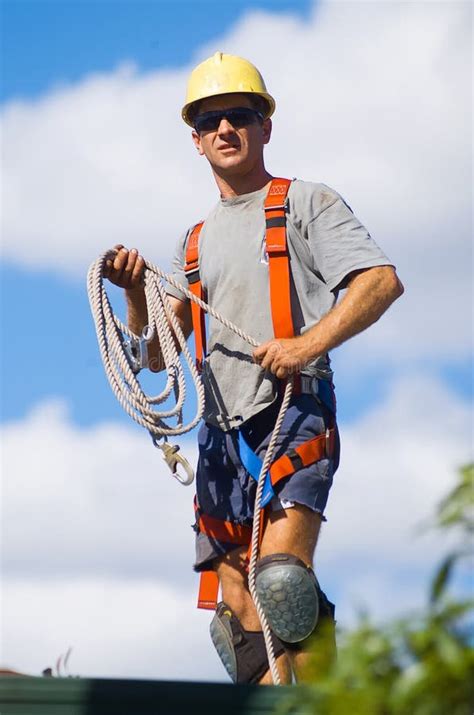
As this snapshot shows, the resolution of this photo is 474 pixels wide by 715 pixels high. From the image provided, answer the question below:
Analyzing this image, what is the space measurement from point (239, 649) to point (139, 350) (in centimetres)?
135

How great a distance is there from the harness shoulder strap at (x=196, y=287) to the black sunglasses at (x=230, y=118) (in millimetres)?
431

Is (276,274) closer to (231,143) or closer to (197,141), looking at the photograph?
(231,143)

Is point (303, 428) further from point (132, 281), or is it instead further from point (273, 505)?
point (132, 281)

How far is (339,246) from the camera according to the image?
16.9 ft

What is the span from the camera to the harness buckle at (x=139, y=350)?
5625mm

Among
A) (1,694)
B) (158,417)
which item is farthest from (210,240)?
(1,694)

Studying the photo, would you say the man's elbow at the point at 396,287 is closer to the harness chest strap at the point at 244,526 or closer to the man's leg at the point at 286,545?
the harness chest strap at the point at 244,526

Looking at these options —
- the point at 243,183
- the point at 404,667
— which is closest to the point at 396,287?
the point at 243,183

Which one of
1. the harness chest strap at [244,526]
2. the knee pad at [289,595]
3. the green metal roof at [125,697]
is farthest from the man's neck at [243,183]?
the green metal roof at [125,697]

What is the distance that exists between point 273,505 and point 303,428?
32 cm

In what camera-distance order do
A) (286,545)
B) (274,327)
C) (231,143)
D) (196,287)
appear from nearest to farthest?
(286,545)
(274,327)
(231,143)
(196,287)

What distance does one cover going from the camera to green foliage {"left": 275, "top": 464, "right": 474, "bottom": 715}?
151 centimetres

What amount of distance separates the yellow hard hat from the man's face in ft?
0.20

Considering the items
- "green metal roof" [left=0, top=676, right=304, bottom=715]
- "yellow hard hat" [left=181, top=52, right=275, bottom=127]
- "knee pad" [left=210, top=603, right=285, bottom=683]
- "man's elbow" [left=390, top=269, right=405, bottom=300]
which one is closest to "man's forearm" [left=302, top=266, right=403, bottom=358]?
"man's elbow" [left=390, top=269, right=405, bottom=300]
